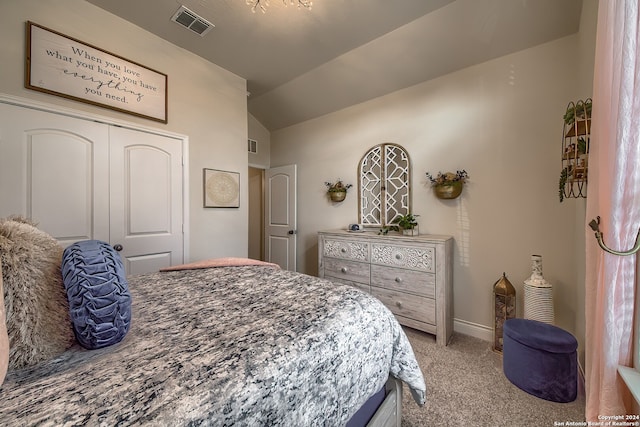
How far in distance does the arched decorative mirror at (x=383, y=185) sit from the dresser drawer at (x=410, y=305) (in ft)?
2.93

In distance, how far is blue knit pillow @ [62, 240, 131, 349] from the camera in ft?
2.10

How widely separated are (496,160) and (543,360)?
65.1 inches

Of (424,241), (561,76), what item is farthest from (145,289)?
(561,76)

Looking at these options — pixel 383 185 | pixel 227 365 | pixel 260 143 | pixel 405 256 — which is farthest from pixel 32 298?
pixel 260 143

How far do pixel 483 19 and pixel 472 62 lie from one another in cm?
38

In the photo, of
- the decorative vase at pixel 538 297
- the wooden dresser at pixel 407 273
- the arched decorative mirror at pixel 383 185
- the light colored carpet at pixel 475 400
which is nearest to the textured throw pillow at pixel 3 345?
the light colored carpet at pixel 475 400

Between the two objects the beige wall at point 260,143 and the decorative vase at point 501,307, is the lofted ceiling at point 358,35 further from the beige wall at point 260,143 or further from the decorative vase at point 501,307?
the decorative vase at point 501,307

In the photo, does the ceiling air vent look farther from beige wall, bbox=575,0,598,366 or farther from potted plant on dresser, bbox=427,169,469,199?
beige wall, bbox=575,0,598,366

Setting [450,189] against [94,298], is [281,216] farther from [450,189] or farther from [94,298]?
[94,298]

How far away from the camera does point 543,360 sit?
1507mm

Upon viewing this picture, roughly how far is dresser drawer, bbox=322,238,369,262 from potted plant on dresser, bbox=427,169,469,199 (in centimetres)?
95

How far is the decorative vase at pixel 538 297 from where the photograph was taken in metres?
1.83

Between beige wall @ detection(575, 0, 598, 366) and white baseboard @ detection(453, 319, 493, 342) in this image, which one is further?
white baseboard @ detection(453, 319, 493, 342)

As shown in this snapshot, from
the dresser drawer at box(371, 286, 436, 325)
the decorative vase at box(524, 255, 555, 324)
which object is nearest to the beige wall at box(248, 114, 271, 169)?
the dresser drawer at box(371, 286, 436, 325)
